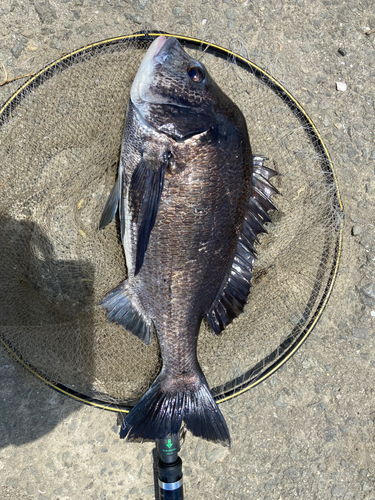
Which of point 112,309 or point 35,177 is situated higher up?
point 35,177

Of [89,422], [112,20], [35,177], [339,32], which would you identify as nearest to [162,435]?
[89,422]

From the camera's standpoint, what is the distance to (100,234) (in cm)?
194

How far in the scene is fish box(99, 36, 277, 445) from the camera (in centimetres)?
164

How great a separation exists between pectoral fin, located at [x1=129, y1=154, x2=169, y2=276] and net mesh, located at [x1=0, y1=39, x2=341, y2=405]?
0.30 meters

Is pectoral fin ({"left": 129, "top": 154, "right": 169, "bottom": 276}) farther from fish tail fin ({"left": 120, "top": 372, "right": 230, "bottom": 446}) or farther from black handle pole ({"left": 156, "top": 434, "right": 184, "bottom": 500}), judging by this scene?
black handle pole ({"left": 156, "top": 434, "right": 184, "bottom": 500})

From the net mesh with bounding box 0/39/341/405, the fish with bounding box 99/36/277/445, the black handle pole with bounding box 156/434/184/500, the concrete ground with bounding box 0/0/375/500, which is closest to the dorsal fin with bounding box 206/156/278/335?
the fish with bounding box 99/36/277/445

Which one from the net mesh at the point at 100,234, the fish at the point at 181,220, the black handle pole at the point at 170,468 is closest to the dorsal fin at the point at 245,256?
the fish at the point at 181,220

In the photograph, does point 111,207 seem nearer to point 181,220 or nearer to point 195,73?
point 181,220

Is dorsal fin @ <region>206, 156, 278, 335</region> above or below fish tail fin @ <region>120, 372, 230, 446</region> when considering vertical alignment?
above

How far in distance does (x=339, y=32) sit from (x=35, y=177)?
6.91ft

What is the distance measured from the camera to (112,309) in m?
1.88

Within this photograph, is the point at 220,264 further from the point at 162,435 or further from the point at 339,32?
the point at 339,32

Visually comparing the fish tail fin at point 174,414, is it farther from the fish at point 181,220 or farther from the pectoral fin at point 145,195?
the pectoral fin at point 145,195

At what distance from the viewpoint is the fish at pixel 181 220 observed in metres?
1.64
